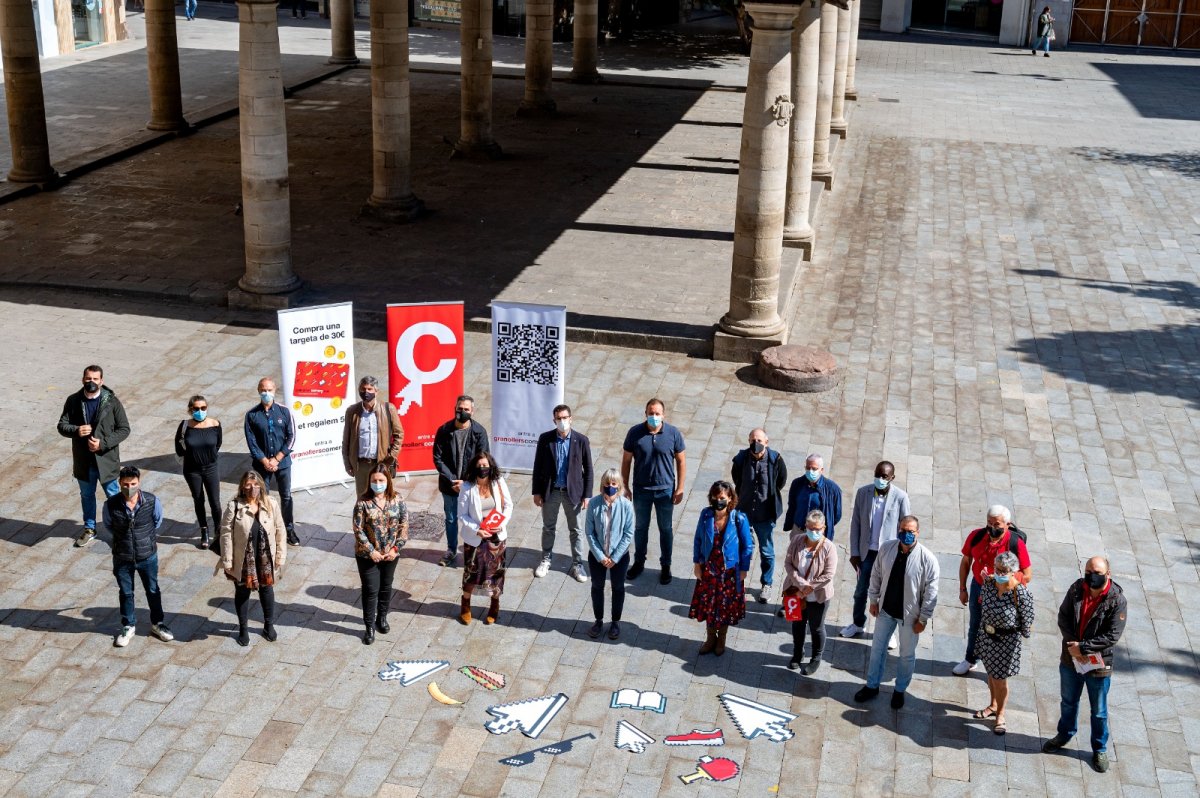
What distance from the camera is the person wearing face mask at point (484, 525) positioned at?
10.6 m

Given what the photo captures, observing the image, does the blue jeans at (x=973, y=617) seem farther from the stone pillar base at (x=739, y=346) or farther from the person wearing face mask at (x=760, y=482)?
the stone pillar base at (x=739, y=346)

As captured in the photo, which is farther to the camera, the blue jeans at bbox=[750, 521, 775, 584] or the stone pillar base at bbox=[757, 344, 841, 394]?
the stone pillar base at bbox=[757, 344, 841, 394]

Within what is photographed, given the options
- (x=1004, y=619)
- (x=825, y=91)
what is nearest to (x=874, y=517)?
(x=1004, y=619)

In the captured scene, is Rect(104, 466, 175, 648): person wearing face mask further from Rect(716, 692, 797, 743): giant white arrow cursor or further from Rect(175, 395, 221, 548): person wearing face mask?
Rect(716, 692, 797, 743): giant white arrow cursor

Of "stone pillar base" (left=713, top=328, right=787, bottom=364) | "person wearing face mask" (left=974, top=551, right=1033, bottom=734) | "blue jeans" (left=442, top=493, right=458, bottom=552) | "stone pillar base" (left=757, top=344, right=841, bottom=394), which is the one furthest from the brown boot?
"stone pillar base" (left=713, top=328, right=787, bottom=364)

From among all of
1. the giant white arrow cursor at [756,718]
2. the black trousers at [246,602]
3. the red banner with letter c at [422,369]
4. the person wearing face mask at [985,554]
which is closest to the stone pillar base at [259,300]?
the red banner with letter c at [422,369]

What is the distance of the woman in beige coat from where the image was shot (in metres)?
10.1

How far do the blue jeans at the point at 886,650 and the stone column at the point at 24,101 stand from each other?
58.8 feet

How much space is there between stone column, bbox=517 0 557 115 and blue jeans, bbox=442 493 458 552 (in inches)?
791

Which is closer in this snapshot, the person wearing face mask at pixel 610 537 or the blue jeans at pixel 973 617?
the blue jeans at pixel 973 617

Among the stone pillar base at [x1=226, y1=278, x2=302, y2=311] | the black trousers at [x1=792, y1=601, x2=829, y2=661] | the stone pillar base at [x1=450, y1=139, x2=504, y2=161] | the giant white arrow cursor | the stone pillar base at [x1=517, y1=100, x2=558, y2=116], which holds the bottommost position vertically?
the giant white arrow cursor

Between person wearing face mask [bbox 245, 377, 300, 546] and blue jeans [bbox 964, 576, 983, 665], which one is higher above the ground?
person wearing face mask [bbox 245, 377, 300, 546]

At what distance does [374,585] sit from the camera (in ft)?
34.3

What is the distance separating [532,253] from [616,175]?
18.8 feet
